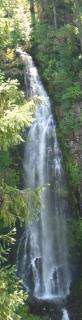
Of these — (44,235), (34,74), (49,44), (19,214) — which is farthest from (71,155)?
(19,214)

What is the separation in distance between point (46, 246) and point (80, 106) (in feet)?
18.1

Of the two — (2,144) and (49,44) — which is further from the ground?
(49,44)

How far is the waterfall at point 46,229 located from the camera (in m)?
14.6

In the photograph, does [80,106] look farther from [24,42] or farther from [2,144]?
[2,144]

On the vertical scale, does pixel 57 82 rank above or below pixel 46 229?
above

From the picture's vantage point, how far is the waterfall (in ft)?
47.9

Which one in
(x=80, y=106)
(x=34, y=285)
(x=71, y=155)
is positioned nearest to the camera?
(x=34, y=285)

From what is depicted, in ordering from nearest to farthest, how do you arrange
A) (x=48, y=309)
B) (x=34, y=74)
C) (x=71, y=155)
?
(x=48, y=309), (x=71, y=155), (x=34, y=74)

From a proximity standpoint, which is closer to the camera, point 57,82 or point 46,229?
point 46,229

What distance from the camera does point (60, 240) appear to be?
15.3 m

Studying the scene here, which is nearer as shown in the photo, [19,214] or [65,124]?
[19,214]

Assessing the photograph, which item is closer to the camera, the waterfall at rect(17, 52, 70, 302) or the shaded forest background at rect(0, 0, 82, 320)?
the waterfall at rect(17, 52, 70, 302)

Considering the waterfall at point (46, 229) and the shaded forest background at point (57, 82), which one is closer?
the waterfall at point (46, 229)

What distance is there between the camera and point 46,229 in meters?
15.4
